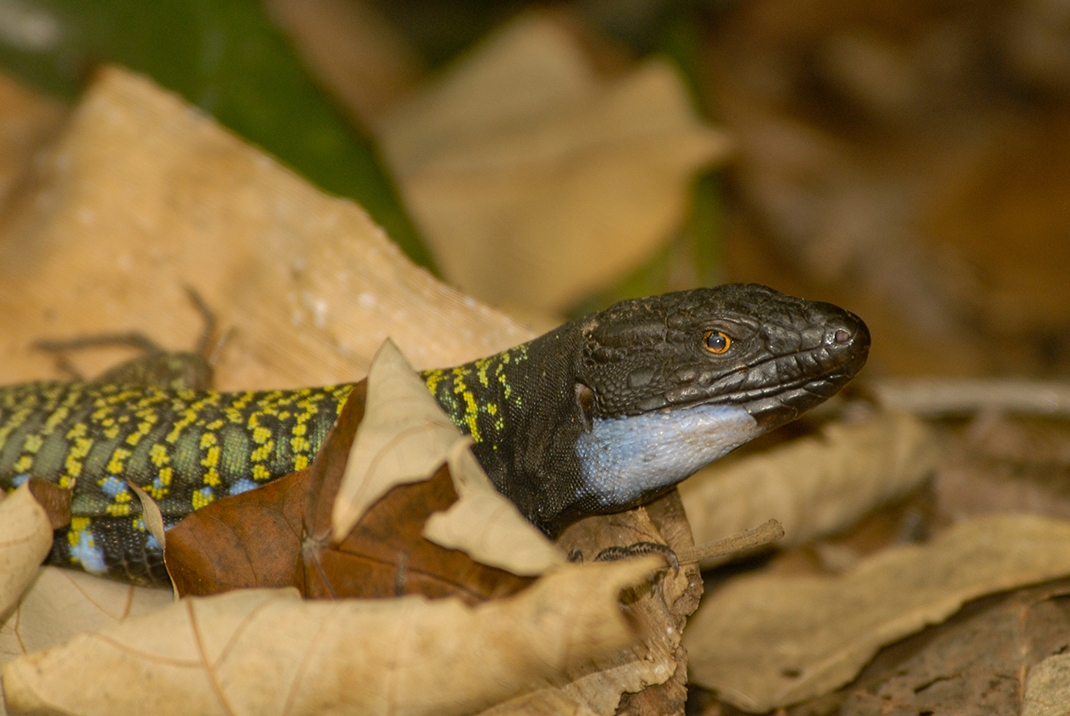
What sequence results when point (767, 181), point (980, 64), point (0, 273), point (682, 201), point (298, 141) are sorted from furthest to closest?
point (980, 64) < point (767, 181) < point (682, 201) < point (298, 141) < point (0, 273)

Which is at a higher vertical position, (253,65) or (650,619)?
(253,65)

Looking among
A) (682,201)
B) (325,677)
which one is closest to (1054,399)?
(682,201)

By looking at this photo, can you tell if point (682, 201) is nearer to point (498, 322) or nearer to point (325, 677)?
point (498, 322)

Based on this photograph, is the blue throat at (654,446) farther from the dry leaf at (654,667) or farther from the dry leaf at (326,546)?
the dry leaf at (326,546)

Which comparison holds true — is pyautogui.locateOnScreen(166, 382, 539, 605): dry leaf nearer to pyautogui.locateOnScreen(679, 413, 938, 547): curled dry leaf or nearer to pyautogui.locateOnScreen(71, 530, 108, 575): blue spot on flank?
pyautogui.locateOnScreen(71, 530, 108, 575): blue spot on flank

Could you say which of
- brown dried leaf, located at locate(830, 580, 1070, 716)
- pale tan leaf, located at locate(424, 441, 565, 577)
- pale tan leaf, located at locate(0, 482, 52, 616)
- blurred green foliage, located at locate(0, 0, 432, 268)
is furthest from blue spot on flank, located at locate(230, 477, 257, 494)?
brown dried leaf, located at locate(830, 580, 1070, 716)
